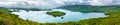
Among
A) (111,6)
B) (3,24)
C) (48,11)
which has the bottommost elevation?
(111,6)

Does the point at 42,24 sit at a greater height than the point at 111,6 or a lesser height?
greater

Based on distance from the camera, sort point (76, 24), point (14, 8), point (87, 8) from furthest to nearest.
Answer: point (87, 8) < point (14, 8) < point (76, 24)

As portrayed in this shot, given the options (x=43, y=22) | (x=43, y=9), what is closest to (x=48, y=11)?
(x=43, y=9)

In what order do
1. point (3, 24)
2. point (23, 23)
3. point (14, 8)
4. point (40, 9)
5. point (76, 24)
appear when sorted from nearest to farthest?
point (3, 24)
point (23, 23)
point (76, 24)
point (14, 8)
point (40, 9)

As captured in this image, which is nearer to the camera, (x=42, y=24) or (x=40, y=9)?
(x=42, y=24)

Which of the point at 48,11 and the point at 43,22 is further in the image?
the point at 48,11

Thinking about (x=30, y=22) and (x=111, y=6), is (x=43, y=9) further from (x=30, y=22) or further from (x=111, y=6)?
(x=111, y=6)

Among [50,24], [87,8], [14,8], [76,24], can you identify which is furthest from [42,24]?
[87,8]

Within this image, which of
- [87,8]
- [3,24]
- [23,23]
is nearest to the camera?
[3,24]

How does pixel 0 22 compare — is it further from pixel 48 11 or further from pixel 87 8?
pixel 87 8
